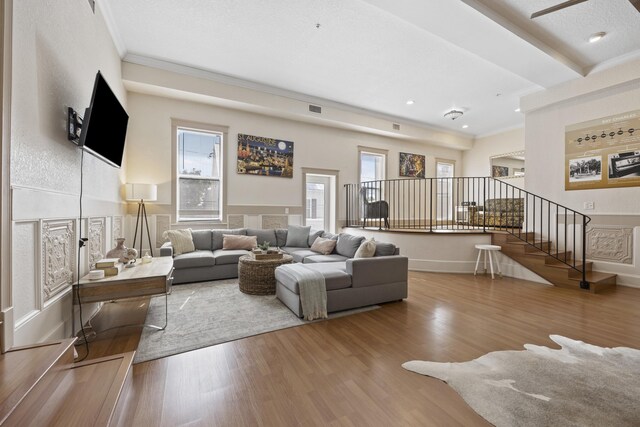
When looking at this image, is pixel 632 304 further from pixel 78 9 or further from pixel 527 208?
pixel 78 9

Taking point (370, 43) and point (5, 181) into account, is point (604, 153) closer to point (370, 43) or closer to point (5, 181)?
point (370, 43)

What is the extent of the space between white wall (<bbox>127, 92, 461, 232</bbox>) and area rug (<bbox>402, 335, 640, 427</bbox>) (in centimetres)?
518

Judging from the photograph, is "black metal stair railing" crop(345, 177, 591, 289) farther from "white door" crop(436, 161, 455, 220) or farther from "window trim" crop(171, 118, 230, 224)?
"window trim" crop(171, 118, 230, 224)

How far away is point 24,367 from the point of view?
140 centimetres

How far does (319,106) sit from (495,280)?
17.7 feet

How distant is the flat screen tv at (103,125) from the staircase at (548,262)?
260 inches

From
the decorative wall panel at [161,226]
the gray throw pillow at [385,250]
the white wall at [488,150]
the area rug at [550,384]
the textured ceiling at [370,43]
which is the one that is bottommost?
the area rug at [550,384]

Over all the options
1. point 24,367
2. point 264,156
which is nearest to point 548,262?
point 264,156

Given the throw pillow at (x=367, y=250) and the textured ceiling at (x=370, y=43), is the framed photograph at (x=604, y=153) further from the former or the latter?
the throw pillow at (x=367, y=250)

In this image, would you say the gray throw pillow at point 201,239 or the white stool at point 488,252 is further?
the gray throw pillow at point 201,239

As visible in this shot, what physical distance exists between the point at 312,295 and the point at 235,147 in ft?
14.4

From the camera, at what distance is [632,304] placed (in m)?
3.56

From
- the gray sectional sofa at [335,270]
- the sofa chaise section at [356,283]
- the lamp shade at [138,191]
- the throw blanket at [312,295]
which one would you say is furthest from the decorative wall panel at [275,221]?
the throw blanket at [312,295]

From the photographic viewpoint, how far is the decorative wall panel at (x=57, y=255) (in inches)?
80.8
